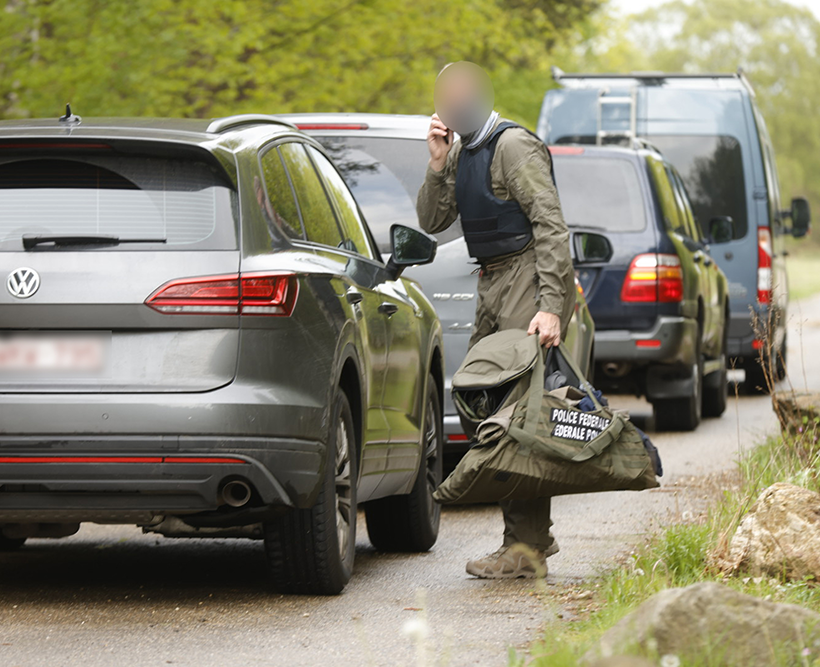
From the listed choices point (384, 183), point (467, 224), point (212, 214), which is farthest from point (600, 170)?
point (212, 214)

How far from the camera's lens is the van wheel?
12.2 m

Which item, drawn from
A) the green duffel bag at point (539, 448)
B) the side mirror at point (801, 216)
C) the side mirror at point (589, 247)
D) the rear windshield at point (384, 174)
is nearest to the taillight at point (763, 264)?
the side mirror at point (801, 216)

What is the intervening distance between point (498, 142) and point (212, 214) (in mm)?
1361

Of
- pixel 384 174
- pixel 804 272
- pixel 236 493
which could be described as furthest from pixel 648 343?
pixel 804 272

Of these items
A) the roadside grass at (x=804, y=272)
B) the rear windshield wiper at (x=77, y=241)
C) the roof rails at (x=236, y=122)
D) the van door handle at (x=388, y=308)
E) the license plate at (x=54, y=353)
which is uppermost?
the roof rails at (x=236, y=122)

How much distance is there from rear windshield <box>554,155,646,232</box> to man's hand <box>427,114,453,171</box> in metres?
5.44

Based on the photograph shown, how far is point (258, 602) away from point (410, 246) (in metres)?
1.72

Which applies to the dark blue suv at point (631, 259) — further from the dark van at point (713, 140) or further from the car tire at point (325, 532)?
the car tire at point (325, 532)

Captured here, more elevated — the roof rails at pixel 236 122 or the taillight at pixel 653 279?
the roof rails at pixel 236 122

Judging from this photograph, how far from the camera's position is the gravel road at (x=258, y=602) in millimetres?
4703

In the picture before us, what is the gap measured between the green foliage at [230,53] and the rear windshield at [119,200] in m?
8.72

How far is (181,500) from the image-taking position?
16.3ft

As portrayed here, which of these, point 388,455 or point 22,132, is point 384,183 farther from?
point 22,132

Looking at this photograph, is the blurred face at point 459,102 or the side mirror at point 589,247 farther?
the side mirror at point 589,247
